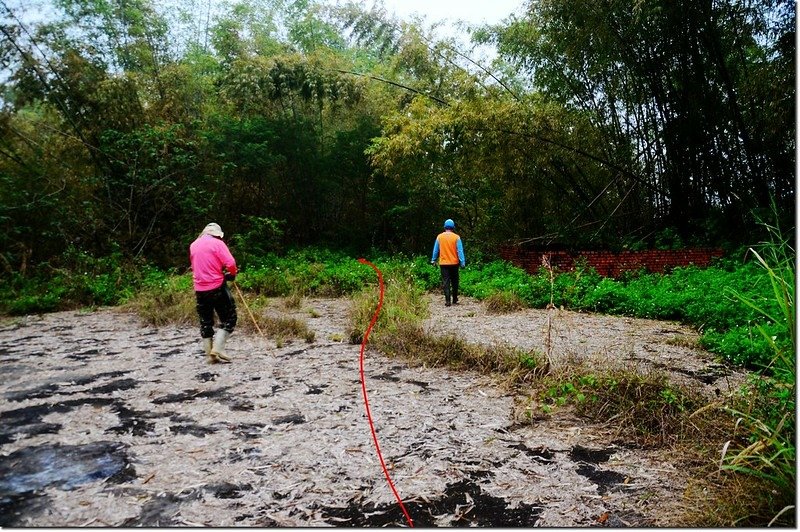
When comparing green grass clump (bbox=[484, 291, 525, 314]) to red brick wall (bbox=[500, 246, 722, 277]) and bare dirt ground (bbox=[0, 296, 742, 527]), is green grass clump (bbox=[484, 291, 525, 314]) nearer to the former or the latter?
red brick wall (bbox=[500, 246, 722, 277])

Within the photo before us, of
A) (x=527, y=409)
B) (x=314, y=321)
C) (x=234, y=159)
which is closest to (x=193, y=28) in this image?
(x=234, y=159)

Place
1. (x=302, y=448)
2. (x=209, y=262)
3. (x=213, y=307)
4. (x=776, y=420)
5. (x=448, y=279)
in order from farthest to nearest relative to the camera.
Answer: (x=448, y=279), (x=213, y=307), (x=209, y=262), (x=302, y=448), (x=776, y=420)

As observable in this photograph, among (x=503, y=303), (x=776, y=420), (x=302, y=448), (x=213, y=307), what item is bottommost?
(x=302, y=448)

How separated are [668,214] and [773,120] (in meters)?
3.95

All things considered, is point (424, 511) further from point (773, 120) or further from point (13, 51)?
point (13, 51)

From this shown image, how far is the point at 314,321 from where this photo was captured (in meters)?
6.53

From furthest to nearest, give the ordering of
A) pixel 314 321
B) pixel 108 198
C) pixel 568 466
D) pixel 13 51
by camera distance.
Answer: pixel 108 198 → pixel 314 321 → pixel 13 51 → pixel 568 466

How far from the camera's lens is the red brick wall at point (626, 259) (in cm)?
775

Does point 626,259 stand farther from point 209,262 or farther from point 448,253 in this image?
point 209,262

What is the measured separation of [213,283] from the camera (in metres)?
4.34

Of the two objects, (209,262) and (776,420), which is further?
(209,262)

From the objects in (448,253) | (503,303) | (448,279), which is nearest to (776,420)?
(503,303)

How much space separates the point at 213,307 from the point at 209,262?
16.6 inches

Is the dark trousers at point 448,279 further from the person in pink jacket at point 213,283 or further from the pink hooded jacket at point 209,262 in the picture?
the pink hooded jacket at point 209,262
